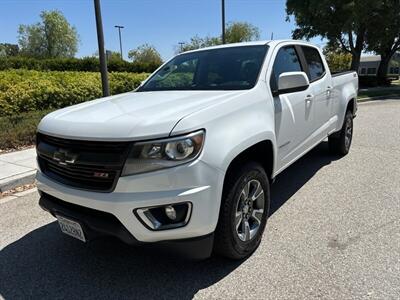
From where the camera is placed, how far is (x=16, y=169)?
5.61 m

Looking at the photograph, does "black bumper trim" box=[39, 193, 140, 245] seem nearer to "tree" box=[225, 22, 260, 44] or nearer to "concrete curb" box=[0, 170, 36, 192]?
"concrete curb" box=[0, 170, 36, 192]

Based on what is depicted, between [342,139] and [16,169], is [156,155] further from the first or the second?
[342,139]

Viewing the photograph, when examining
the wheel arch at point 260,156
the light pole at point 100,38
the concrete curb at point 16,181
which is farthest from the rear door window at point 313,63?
the light pole at point 100,38

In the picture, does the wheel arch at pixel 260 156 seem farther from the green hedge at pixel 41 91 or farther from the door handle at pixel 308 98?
the green hedge at pixel 41 91

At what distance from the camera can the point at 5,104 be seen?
8703 millimetres

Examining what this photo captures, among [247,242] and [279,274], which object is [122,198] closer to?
[247,242]

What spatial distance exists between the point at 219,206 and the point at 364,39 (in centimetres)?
2897

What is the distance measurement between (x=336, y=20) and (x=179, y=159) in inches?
1047

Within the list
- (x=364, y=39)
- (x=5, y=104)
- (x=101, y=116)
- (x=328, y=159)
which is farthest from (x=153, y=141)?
(x=364, y=39)

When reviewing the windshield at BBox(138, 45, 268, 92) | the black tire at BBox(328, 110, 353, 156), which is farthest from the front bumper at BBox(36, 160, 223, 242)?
the black tire at BBox(328, 110, 353, 156)

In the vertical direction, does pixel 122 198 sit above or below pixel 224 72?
below

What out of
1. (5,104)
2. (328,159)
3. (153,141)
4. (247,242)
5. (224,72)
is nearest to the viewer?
(153,141)

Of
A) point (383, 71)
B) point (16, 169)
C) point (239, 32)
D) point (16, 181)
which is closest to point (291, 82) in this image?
point (16, 181)

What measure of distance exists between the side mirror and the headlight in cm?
147
